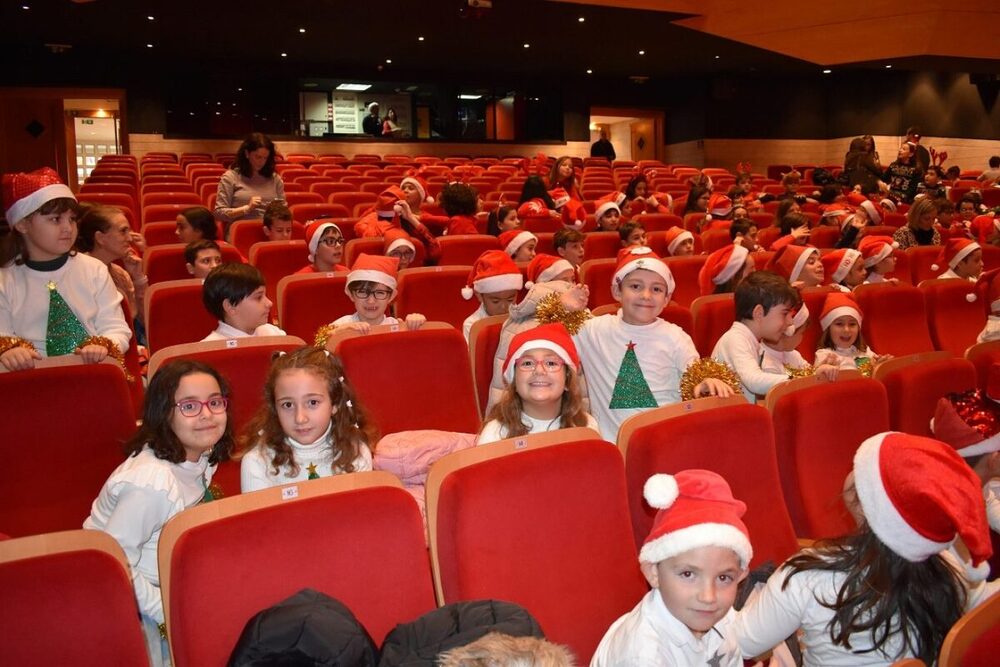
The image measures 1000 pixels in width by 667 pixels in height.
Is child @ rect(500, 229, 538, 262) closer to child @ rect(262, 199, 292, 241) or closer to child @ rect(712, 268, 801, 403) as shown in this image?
child @ rect(262, 199, 292, 241)

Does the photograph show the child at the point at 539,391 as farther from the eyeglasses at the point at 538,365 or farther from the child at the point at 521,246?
the child at the point at 521,246

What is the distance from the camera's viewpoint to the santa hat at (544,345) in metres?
2.26

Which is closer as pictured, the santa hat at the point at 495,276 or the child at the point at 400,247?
the santa hat at the point at 495,276

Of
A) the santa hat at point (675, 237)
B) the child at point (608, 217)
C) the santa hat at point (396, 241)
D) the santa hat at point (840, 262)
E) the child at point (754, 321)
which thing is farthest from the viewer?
the child at point (608, 217)

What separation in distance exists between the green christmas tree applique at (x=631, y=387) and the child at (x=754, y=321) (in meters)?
0.34

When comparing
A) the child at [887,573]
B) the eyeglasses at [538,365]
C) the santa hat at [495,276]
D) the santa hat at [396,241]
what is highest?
the santa hat at [396,241]

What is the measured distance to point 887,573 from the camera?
1466 millimetres

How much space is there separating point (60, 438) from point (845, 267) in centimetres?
379

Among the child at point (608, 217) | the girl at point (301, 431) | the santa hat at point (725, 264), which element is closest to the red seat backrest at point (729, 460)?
the girl at point (301, 431)

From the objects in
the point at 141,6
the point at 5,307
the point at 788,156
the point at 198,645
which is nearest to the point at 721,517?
the point at 198,645

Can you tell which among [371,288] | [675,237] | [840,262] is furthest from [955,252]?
[371,288]

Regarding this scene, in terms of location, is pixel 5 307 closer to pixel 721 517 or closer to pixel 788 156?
pixel 721 517

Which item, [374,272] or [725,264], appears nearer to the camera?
[374,272]

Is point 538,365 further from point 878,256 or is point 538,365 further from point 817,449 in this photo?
point 878,256
